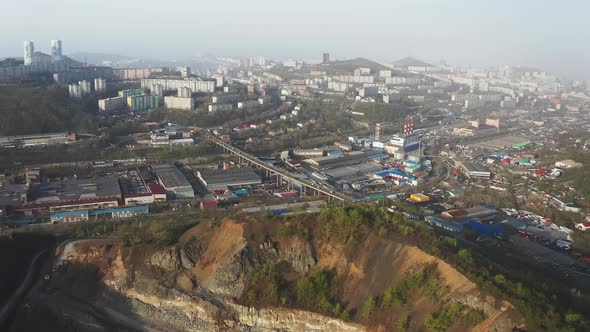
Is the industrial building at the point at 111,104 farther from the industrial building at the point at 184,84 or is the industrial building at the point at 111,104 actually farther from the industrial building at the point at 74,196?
the industrial building at the point at 74,196

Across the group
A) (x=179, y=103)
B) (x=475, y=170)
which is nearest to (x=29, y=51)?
(x=179, y=103)

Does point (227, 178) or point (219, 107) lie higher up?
point (219, 107)

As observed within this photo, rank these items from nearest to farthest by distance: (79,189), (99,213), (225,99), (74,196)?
1. (99,213)
2. (74,196)
3. (79,189)
4. (225,99)

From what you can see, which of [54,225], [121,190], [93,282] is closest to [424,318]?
[93,282]

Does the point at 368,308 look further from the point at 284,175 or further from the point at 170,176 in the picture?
the point at 170,176

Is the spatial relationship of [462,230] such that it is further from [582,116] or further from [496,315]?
[582,116]

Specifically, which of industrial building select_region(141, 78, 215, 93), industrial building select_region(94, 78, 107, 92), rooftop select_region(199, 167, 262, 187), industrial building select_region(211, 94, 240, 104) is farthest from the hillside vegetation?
industrial building select_region(141, 78, 215, 93)

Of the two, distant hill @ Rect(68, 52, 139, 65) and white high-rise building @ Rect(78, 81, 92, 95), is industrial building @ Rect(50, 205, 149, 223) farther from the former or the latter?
distant hill @ Rect(68, 52, 139, 65)
